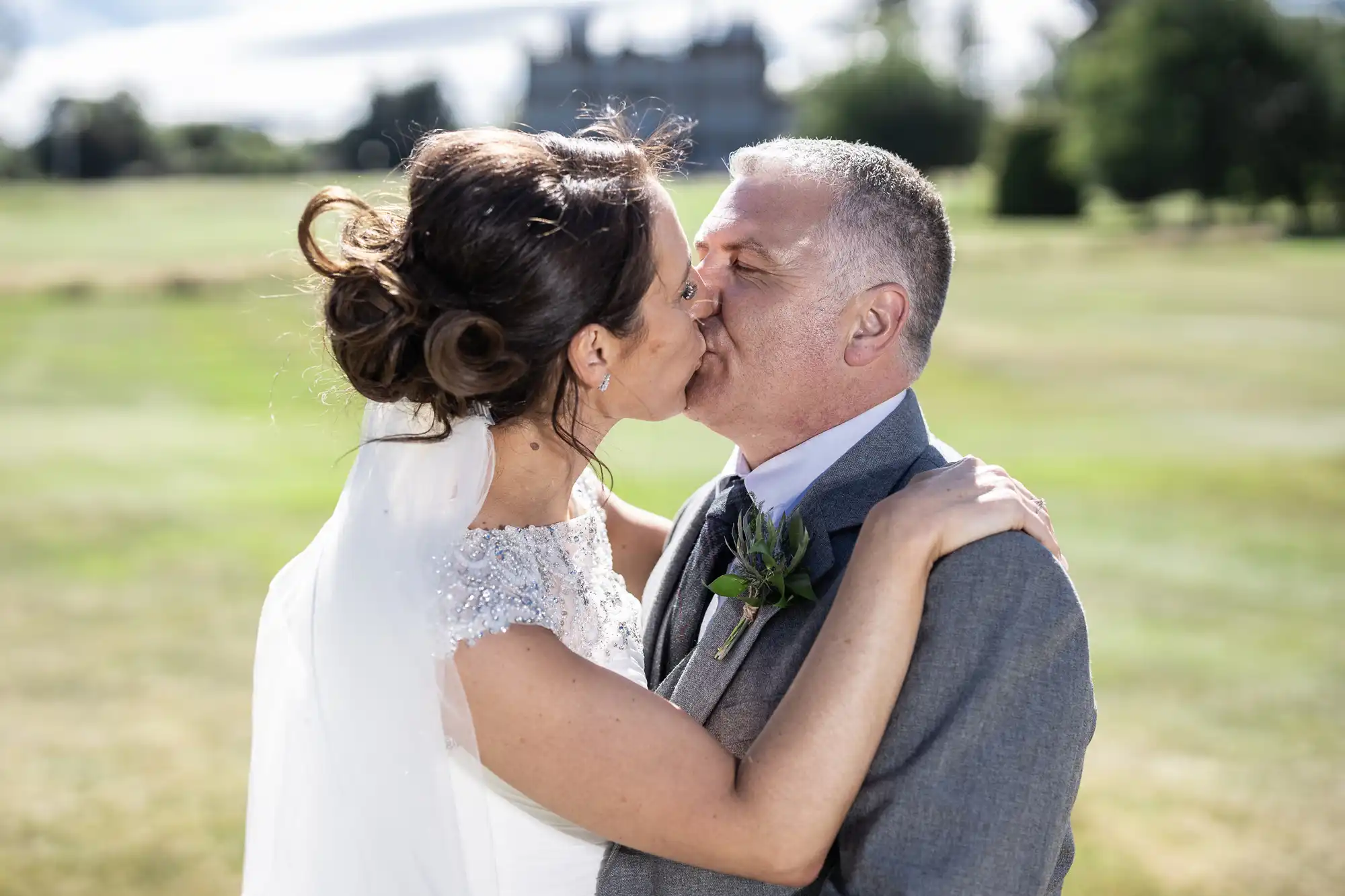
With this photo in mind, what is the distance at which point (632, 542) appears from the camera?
13.0ft

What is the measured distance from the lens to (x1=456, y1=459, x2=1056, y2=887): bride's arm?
8.27 feet

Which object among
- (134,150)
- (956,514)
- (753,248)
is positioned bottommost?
(134,150)

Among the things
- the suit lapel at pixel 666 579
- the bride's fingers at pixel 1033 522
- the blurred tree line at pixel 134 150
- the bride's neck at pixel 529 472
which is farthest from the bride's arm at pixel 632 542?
the blurred tree line at pixel 134 150

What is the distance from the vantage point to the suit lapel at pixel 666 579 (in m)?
3.32

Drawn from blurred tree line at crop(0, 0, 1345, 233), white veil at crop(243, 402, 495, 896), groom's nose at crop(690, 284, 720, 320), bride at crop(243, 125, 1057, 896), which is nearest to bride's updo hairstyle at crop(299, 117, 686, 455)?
bride at crop(243, 125, 1057, 896)

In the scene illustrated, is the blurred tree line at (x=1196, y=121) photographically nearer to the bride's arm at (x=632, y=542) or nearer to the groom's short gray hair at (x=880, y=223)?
the bride's arm at (x=632, y=542)

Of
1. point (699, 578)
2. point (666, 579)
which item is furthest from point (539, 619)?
point (666, 579)

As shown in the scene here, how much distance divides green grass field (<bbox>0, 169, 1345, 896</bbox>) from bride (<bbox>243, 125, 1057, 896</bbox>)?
0.31 metres

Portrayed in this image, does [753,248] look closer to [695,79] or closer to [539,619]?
[539,619]

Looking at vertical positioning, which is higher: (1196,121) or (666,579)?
(666,579)

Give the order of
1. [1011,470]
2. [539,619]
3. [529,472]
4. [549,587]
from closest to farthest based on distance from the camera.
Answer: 1. [539,619]
2. [549,587]
3. [529,472]
4. [1011,470]

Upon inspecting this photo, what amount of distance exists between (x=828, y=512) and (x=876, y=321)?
1.78 feet

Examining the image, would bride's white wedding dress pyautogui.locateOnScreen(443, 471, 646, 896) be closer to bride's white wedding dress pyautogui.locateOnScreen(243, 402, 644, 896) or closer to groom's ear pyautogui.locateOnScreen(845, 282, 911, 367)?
bride's white wedding dress pyautogui.locateOnScreen(243, 402, 644, 896)

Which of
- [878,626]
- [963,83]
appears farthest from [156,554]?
[963,83]
